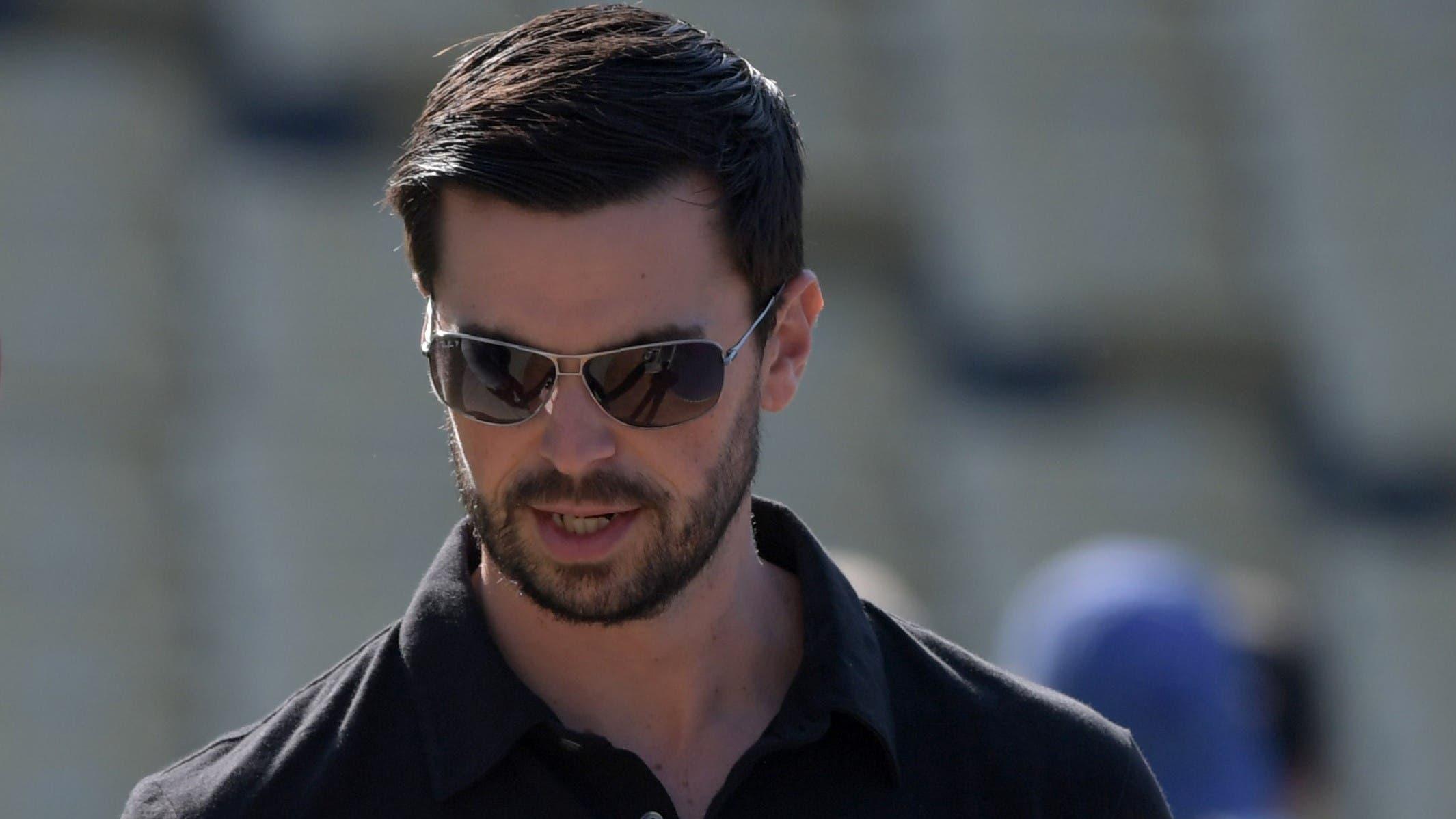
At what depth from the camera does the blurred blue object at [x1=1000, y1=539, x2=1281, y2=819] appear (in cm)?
257

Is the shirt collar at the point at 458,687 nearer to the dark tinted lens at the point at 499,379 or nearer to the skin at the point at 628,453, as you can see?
the skin at the point at 628,453

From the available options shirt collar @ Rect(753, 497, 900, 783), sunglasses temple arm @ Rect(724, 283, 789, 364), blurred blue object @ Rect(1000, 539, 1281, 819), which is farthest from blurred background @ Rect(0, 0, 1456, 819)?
sunglasses temple arm @ Rect(724, 283, 789, 364)

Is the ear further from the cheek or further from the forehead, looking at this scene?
the cheek

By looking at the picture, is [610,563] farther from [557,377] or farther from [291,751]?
[291,751]

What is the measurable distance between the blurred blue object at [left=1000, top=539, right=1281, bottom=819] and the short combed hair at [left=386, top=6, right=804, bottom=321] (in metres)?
1.09

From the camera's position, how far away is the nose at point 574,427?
1.63 m

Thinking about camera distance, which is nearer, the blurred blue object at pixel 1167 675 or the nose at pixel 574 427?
the nose at pixel 574 427

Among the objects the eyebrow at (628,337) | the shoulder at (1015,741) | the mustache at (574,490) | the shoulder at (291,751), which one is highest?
the eyebrow at (628,337)

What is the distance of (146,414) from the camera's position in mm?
6719

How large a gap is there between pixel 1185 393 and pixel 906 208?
118 cm

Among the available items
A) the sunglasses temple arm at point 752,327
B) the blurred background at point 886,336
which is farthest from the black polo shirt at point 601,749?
the blurred background at point 886,336

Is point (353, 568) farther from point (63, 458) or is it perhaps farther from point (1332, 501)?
point (1332, 501)

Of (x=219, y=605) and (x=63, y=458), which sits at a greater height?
(x=63, y=458)

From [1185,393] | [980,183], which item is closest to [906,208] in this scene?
[980,183]
